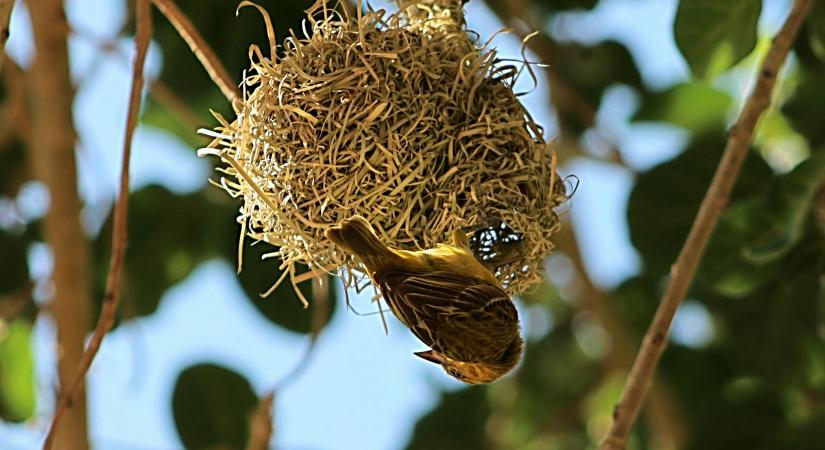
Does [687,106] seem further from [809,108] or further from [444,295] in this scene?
[444,295]

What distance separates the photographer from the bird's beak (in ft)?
4.79

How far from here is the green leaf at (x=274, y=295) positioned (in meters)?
2.34

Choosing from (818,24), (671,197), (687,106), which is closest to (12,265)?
(671,197)

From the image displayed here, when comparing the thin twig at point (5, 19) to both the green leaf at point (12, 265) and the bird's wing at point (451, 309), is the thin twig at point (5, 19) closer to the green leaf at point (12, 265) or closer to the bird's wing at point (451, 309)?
the bird's wing at point (451, 309)

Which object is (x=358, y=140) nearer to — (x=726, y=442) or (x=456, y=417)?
(x=726, y=442)

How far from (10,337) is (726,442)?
1.65m

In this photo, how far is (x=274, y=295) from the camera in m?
2.38

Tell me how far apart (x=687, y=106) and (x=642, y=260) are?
27.5 inches

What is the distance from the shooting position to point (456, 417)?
311 centimetres

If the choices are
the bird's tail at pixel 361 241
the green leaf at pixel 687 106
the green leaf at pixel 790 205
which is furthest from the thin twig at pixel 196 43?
the green leaf at pixel 687 106

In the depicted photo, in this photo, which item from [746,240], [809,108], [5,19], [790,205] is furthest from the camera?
[809,108]

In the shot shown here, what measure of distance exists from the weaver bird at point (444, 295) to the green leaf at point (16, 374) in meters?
1.57

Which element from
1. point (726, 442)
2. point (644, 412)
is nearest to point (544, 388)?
point (644, 412)

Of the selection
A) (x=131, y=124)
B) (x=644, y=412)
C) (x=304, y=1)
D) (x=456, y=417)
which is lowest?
(x=644, y=412)
